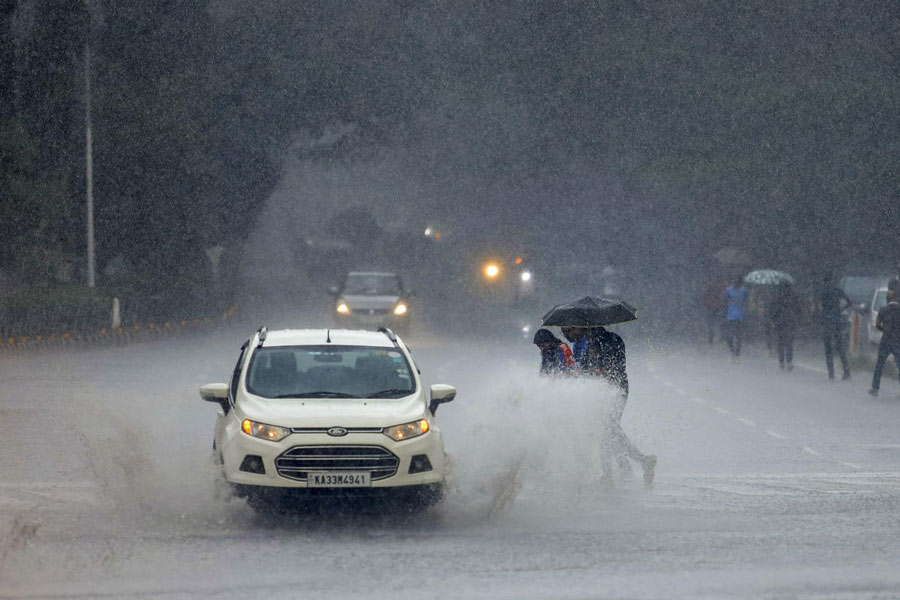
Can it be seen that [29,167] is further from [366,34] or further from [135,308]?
[366,34]

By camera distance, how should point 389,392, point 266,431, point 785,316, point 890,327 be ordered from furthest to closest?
point 785,316
point 890,327
point 389,392
point 266,431

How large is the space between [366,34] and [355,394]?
180 feet

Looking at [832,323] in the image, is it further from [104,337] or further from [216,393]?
[104,337]

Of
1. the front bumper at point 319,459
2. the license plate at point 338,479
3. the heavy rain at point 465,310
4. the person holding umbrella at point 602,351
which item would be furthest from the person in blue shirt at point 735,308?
the license plate at point 338,479

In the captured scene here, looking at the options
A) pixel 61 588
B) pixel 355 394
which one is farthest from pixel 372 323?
pixel 61 588

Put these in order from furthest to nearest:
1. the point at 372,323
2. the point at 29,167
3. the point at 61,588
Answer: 1. the point at 372,323
2. the point at 29,167
3. the point at 61,588

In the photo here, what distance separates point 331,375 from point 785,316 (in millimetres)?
17937

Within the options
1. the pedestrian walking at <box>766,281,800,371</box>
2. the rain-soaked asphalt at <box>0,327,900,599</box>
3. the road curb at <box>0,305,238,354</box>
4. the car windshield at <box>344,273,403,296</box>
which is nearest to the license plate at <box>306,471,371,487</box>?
the rain-soaked asphalt at <box>0,327,900,599</box>

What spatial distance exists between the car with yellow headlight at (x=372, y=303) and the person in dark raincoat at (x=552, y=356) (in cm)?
2456

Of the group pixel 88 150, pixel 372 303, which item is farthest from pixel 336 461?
pixel 88 150

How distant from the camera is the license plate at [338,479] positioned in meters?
9.25

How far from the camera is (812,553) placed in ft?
27.7

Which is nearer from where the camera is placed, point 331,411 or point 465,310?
point 331,411

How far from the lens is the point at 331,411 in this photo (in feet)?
31.7
